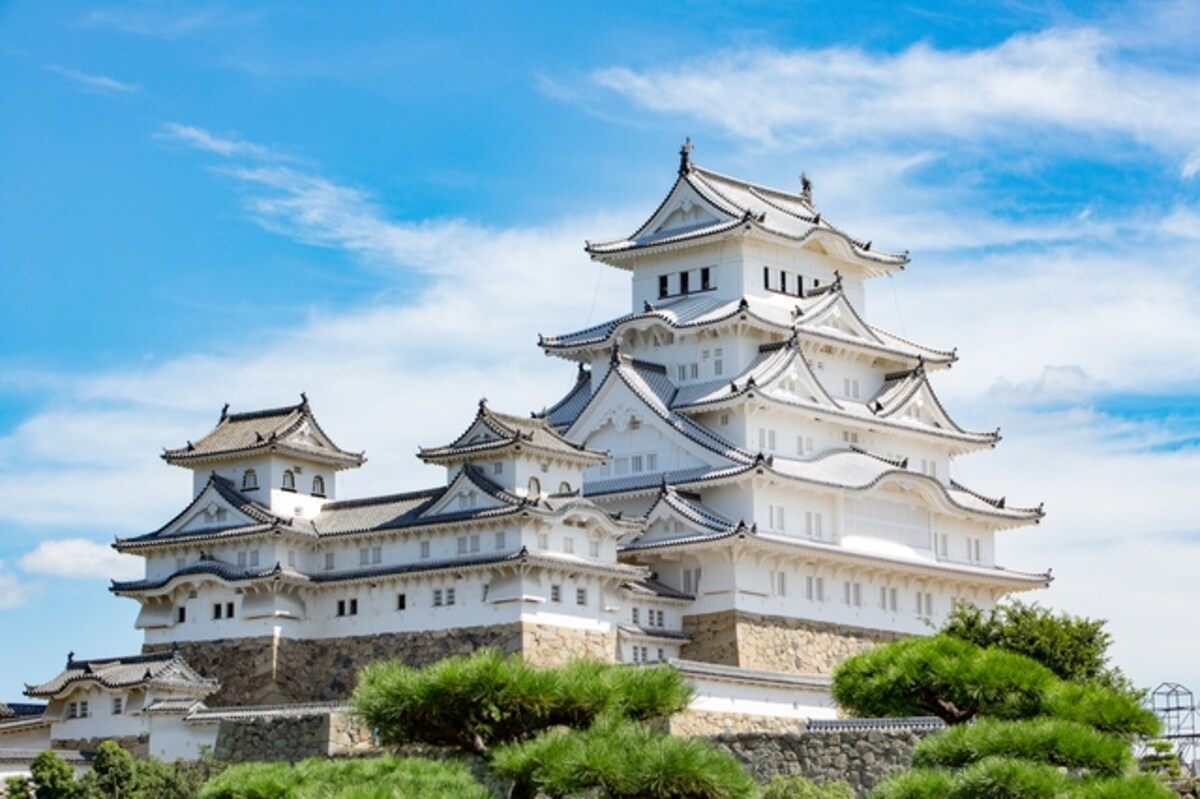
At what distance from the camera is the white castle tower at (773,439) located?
2672 inches

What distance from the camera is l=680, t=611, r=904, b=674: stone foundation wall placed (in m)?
66.1

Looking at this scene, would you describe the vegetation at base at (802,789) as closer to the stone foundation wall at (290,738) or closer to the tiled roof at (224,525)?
the stone foundation wall at (290,738)

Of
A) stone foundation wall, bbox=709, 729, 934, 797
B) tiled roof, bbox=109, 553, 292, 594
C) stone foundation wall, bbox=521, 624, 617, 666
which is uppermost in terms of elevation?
tiled roof, bbox=109, 553, 292, 594

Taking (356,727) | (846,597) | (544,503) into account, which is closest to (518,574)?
(544,503)

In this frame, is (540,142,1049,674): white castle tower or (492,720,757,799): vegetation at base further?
(540,142,1049,674): white castle tower

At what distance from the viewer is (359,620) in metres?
64.5

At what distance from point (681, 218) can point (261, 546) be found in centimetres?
2109

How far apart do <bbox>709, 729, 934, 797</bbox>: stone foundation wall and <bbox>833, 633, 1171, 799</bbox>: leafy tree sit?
0.60m

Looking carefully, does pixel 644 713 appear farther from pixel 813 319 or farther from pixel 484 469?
pixel 813 319

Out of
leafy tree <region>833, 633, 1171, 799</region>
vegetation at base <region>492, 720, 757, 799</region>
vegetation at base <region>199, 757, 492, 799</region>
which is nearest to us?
vegetation at base <region>492, 720, 757, 799</region>

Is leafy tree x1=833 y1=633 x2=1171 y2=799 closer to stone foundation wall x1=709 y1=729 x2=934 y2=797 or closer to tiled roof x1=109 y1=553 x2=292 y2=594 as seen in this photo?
stone foundation wall x1=709 y1=729 x2=934 y2=797

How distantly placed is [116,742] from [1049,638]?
26.5 metres

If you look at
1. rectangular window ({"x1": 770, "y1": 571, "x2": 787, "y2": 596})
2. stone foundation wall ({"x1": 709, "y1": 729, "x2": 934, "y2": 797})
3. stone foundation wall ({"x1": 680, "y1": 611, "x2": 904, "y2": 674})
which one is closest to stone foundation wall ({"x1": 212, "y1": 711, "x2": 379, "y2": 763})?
stone foundation wall ({"x1": 709, "y1": 729, "x2": 934, "y2": 797})

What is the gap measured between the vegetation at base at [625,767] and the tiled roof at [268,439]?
35051mm
